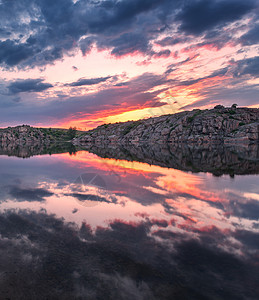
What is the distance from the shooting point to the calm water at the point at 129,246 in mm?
5625

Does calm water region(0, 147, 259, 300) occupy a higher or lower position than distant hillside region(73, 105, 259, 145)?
lower

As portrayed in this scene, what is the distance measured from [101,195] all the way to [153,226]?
6.55 m

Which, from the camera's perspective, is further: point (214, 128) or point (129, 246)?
point (214, 128)

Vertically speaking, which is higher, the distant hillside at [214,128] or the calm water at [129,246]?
the distant hillside at [214,128]

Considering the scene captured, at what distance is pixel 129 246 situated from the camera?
7809mm

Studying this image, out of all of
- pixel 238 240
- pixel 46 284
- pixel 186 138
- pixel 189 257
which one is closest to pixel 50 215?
pixel 46 284

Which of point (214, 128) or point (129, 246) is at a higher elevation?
point (214, 128)

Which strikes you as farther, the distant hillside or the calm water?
the distant hillside

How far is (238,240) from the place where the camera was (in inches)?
329

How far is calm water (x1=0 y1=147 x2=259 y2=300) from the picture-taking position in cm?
562

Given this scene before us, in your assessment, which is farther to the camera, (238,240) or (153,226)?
(153,226)

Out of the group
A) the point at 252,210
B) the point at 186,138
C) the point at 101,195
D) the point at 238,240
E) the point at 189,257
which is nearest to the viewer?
the point at 189,257

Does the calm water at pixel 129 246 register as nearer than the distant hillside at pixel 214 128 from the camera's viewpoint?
Yes

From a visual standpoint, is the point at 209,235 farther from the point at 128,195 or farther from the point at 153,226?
the point at 128,195
